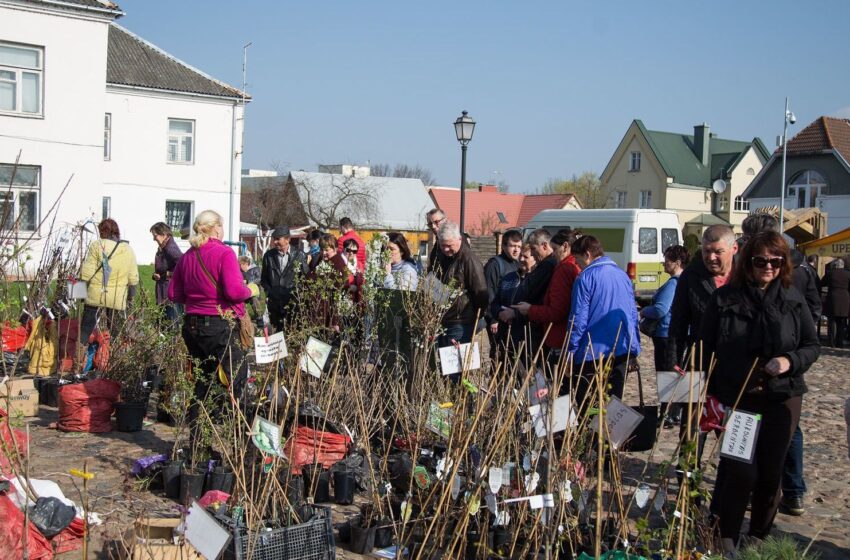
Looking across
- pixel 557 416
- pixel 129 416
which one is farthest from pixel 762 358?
pixel 129 416

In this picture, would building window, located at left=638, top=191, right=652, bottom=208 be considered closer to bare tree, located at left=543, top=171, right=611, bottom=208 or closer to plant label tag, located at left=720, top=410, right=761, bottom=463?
bare tree, located at left=543, top=171, right=611, bottom=208

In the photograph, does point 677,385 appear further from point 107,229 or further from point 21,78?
point 21,78

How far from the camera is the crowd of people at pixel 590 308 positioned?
412cm

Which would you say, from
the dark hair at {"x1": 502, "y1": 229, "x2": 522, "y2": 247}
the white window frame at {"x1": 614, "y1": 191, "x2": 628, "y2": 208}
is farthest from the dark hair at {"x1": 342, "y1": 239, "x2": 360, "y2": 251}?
the white window frame at {"x1": 614, "y1": 191, "x2": 628, "y2": 208}

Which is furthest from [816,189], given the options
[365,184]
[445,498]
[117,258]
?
[445,498]

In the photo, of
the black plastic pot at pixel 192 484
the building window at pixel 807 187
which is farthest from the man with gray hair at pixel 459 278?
the building window at pixel 807 187

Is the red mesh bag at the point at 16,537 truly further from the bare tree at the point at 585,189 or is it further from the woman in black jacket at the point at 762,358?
the bare tree at the point at 585,189

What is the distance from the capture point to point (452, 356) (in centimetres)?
505

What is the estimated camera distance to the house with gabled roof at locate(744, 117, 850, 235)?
37406 millimetres

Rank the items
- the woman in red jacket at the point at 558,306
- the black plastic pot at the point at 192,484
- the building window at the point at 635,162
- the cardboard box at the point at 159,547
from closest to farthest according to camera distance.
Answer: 1. the cardboard box at the point at 159,547
2. the black plastic pot at the point at 192,484
3. the woman in red jacket at the point at 558,306
4. the building window at the point at 635,162

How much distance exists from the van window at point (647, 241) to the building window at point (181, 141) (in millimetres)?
16031

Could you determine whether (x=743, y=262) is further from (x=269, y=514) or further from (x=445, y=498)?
(x=269, y=514)

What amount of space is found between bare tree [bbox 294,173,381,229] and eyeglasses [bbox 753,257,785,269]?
40.6m

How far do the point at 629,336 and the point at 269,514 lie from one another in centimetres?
263
